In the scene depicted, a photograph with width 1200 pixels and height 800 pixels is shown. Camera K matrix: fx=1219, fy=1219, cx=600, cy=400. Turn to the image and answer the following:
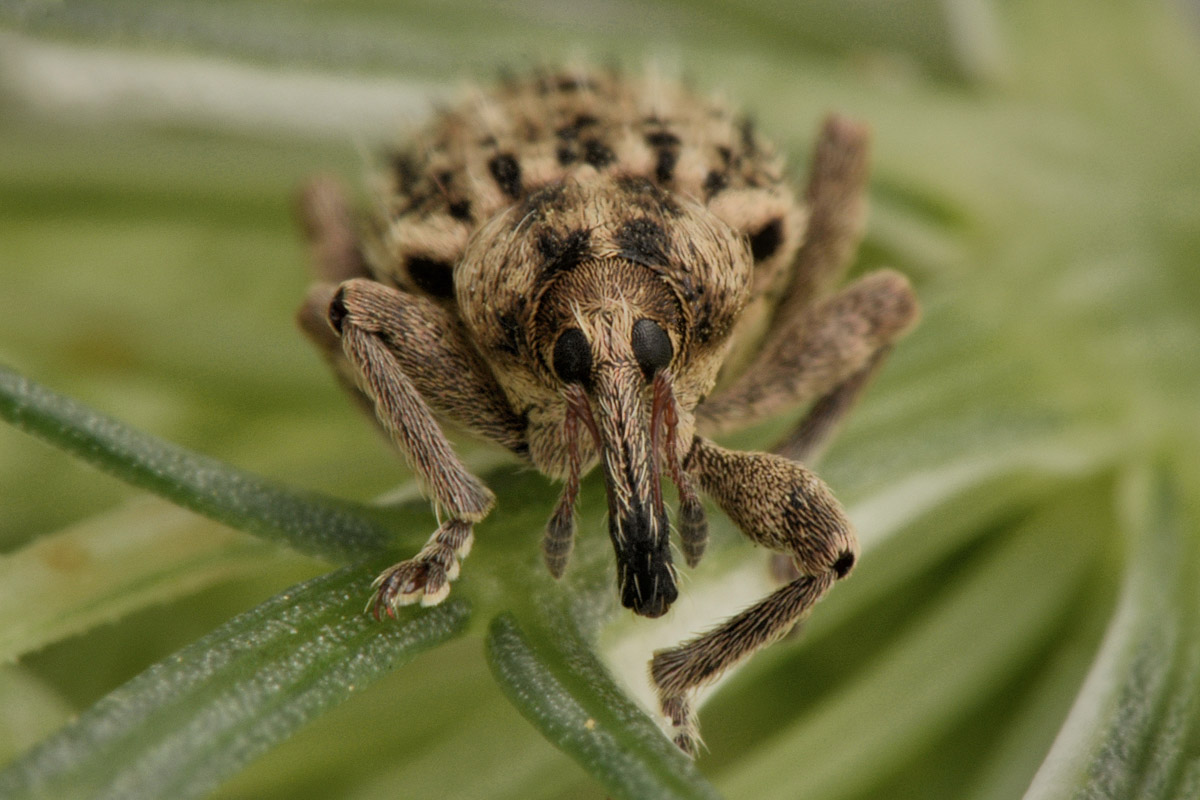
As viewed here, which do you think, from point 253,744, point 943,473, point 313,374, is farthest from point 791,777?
point 313,374

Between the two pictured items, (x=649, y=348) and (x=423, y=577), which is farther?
(x=649, y=348)

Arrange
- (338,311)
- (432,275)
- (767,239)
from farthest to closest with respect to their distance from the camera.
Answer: (767,239) → (432,275) → (338,311)

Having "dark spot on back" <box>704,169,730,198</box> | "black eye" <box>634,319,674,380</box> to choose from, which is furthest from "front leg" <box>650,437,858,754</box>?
"dark spot on back" <box>704,169,730,198</box>

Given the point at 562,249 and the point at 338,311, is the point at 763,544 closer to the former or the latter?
the point at 562,249

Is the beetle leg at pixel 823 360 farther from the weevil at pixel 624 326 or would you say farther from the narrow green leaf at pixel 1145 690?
the narrow green leaf at pixel 1145 690

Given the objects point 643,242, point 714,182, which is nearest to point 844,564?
point 643,242

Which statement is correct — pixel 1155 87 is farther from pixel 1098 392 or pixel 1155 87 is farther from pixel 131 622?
pixel 131 622

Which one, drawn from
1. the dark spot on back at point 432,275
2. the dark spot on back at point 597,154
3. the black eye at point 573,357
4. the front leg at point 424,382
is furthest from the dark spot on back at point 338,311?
the dark spot on back at point 597,154
